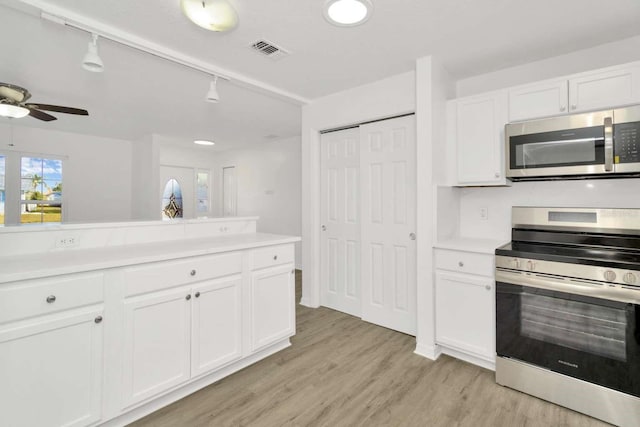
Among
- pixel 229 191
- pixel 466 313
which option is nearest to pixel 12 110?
pixel 229 191

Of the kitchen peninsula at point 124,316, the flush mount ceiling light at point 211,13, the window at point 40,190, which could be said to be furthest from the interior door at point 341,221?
the window at point 40,190

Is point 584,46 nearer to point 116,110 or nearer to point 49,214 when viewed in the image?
point 116,110

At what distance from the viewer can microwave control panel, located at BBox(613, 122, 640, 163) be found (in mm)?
1912

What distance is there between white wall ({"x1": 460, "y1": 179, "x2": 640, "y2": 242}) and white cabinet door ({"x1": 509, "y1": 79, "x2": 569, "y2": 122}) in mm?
598

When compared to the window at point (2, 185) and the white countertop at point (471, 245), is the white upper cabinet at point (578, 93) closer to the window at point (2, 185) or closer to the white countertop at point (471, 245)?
the white countertop at point (471, 245)

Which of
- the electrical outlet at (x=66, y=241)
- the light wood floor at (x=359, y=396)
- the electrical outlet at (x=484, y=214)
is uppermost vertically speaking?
the electrical outlet at (x=484, y=214)

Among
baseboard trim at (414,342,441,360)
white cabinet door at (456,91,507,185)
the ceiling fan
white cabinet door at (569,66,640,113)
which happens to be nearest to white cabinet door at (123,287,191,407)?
baseboard trim at (414,342,441,360)

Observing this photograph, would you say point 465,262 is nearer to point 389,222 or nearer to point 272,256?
point 389,222

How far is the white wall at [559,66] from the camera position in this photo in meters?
2.28

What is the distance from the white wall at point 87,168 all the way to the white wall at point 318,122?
11.4 feet

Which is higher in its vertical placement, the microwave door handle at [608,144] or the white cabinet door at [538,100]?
the white cabinet door at [538,100]

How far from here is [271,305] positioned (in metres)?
2.44

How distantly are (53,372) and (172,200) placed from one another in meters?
5.86

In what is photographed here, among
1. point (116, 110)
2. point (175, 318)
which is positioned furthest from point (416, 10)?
point (116, 110)
